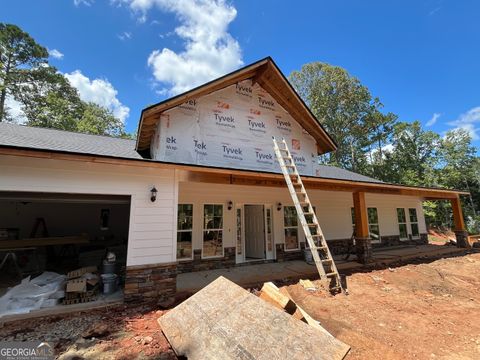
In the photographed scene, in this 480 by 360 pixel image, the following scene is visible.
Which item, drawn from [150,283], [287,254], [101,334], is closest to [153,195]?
[150,283]

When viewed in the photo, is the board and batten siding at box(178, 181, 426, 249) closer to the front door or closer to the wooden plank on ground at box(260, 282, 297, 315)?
the front door

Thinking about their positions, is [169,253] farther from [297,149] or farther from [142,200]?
[297,149]

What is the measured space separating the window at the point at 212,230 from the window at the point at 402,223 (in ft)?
35.4

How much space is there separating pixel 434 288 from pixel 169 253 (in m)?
6.95

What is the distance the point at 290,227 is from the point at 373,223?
5.62 meters

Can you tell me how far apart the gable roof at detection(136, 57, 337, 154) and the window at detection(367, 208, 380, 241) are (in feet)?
14.9

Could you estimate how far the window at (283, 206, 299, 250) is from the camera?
9.48 metres

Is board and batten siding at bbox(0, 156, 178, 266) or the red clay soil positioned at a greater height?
board and batten siding at bbox(0, 156, 178, 266)

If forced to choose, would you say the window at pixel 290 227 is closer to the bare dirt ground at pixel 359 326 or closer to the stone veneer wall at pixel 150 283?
the bare dirt ground at pixel 359 326

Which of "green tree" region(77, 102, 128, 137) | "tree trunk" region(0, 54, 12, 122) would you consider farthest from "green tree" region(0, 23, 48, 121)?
"green tree" region(77, 102, 128, 137)

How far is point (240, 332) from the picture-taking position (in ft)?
9.05

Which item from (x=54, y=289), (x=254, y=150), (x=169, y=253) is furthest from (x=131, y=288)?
(x=254, y=150)

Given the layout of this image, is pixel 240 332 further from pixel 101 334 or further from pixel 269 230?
pixel 269 230

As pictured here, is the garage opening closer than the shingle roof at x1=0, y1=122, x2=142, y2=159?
Yes
